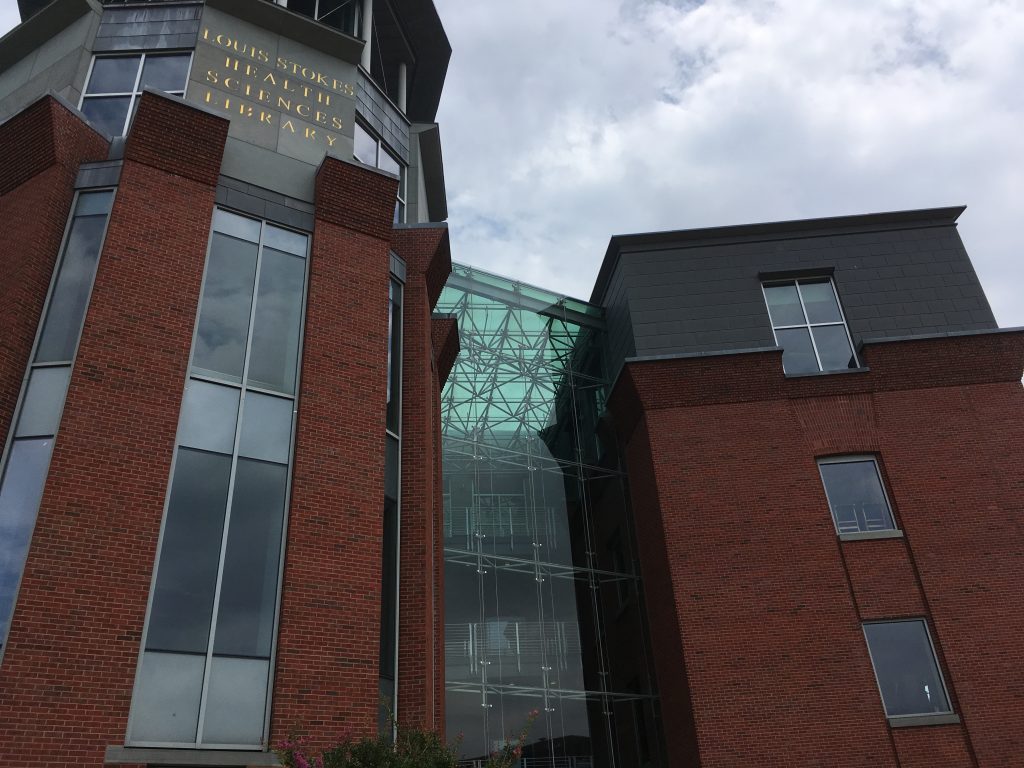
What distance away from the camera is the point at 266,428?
42.3ft

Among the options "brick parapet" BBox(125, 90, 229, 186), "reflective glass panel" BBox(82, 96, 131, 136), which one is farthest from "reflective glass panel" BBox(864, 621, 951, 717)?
"reflective glass panel" BBox(82, 96, 131, 136)

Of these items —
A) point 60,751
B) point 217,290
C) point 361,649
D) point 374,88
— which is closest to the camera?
point 60,751

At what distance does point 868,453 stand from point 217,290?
14.8 m

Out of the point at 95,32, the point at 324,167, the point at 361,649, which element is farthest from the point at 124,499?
the point at 95,32

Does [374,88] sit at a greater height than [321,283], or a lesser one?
greater

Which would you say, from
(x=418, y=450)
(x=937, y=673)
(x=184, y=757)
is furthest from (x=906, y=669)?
(x=184, y=757)

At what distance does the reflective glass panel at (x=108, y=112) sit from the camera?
15.6m

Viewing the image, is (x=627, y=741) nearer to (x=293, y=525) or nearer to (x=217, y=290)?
(x=293, y=525)

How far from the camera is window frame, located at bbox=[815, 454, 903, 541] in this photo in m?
18.2

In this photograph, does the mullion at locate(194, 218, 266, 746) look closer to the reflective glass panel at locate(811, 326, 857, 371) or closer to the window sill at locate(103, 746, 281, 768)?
the window sill at locate(103, 746, 281, 768)

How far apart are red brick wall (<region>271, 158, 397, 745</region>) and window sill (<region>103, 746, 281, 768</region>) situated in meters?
0.32

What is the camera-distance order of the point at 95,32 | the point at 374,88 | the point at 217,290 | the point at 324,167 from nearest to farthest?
1. the point at 217,290
2. the point at 324,167
3. the point at 95,32
4. the point at 374,88

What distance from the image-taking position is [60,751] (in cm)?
945

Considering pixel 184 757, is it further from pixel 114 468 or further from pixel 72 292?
pixel 72 292
